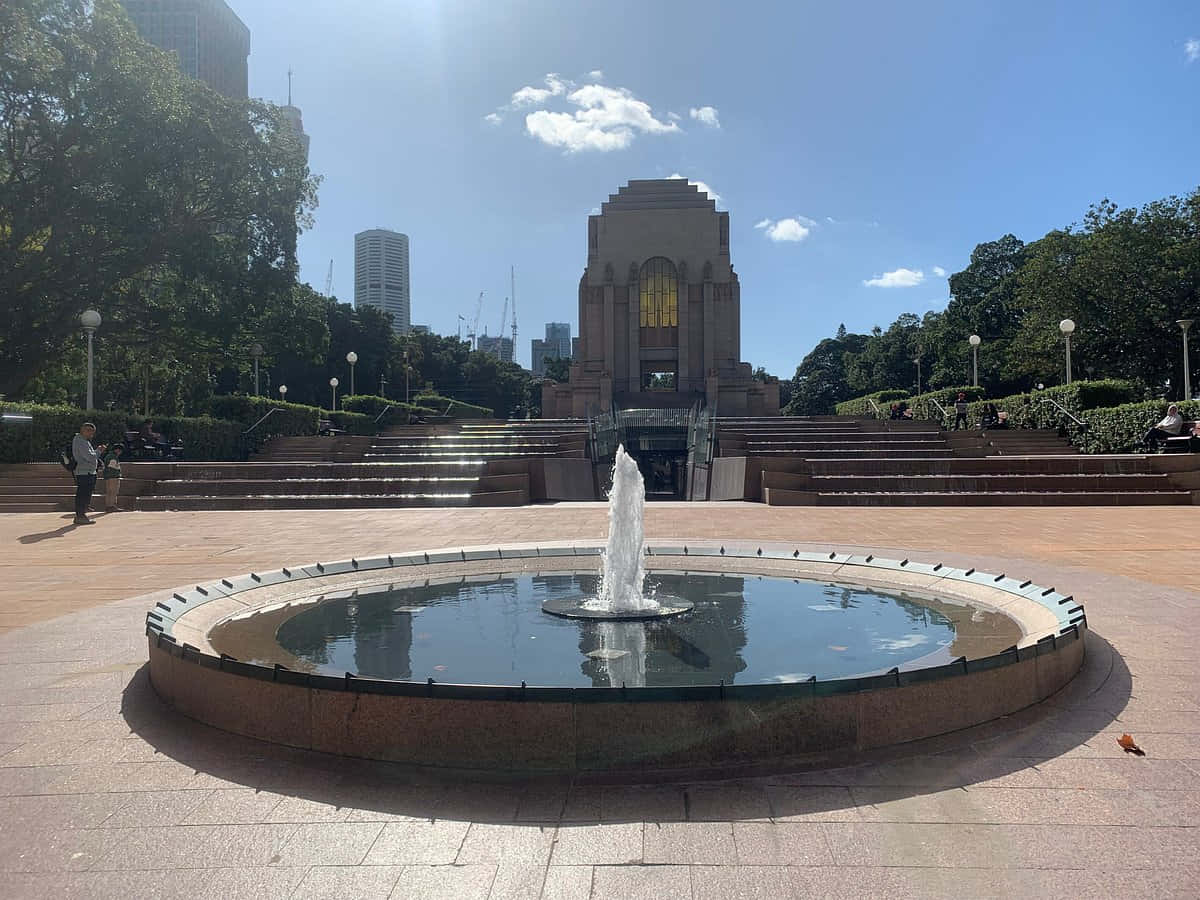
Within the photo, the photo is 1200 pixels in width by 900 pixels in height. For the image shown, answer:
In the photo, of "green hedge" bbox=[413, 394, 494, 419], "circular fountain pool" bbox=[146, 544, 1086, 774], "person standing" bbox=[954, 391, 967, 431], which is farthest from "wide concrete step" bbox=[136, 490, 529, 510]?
"green hedge" bbox=[413, 394, 494, 419]

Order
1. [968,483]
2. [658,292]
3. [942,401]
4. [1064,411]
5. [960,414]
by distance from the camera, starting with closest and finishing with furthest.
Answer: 1. [968,483]
2. [1064,411]
3. [960,414]
4. [942,401]
5. [658,292]

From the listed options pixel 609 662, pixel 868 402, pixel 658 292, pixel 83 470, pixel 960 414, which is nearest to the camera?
pixel 609 662

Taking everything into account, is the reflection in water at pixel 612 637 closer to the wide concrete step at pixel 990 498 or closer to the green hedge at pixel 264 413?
the wide concrete step at pixel 990 498

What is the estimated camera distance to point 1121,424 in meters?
21.2

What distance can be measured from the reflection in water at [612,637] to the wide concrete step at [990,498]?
31.2 ft

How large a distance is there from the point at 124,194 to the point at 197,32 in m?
91.8

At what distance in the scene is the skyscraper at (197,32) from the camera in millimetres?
A: 93375

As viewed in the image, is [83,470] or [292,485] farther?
[292,485]

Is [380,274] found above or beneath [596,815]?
above

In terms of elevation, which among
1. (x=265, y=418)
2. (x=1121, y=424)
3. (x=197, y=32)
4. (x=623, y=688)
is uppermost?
(x=197, y=32)

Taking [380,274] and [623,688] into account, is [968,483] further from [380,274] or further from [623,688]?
[380,274]

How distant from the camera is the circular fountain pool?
3023 millimetres

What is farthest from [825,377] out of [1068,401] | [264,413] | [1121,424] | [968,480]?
[968,480]

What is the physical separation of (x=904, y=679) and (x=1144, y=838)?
2.98ft
